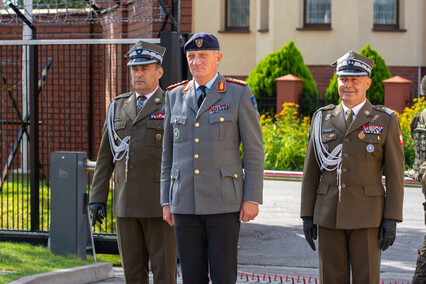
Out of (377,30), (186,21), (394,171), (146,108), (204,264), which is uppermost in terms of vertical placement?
(377,30)

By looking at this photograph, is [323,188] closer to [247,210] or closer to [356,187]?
[356,187]

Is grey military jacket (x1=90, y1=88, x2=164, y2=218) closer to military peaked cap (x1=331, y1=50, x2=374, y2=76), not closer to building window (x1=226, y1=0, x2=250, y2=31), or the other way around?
military peaked cap (x1=331, y1=50, x2=374, y2=76)

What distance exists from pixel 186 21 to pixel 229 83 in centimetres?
395

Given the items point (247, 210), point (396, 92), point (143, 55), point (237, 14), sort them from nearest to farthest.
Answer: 1. point (247, 210)
2. point (143, 55)
3. point (396, 92)
4. point (237, 14)

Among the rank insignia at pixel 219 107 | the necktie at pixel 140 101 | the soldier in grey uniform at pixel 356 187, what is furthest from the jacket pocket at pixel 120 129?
the soldier in grey uniform at pixel 356 187

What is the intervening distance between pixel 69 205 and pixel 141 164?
2.39 meters

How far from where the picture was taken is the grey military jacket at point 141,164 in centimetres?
578

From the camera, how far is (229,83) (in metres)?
5.14

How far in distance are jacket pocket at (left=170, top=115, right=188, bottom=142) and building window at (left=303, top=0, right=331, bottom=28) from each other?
18866mm

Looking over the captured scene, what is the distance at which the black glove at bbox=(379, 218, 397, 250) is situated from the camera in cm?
524

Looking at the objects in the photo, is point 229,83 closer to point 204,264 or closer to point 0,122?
point 204,264

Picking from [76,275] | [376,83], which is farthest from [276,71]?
[76,275]

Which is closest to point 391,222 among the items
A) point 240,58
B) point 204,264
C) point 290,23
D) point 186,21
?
point 204,264

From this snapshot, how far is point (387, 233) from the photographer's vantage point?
5.24m
